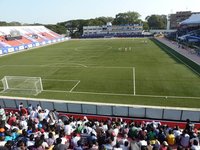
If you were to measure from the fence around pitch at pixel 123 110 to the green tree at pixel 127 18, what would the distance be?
148602 millimetres

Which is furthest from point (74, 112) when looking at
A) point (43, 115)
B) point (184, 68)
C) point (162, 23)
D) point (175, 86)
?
point (162, 23)

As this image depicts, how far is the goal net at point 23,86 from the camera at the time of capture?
24.7 metres

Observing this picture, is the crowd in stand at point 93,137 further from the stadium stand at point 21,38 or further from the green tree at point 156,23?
the green tree at point 156,23

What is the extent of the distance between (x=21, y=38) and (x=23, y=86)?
175 ft

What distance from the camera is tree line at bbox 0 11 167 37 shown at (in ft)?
443

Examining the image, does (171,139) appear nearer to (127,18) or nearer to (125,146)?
(125,146)

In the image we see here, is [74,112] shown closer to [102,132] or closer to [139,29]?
[102,132]

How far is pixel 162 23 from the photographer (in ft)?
529

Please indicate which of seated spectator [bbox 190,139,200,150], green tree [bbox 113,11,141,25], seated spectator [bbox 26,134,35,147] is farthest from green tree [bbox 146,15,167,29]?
seated spectator [bbox 26,134,35,147]

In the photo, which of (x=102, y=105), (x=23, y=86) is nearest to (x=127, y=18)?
(x=23, y=86)

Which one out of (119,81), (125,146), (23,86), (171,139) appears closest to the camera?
(125,146)

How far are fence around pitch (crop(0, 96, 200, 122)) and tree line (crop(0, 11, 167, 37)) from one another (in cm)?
11365

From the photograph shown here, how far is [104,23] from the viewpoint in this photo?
6004 inches

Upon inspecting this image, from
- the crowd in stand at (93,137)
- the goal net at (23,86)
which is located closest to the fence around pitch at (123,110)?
the crowd in stand at (93,137)
